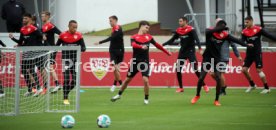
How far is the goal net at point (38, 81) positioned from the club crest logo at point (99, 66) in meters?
4.61

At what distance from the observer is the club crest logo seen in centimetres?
2708

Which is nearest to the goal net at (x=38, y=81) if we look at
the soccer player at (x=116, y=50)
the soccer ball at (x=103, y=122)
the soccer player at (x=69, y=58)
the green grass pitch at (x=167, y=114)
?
the soccer player at (x=69, y=58)

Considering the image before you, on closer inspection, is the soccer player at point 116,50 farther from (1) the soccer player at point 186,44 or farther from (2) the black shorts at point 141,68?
(2) the black shorts at point 141,68

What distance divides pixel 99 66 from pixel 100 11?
11.3 m

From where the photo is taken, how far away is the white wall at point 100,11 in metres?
37.5

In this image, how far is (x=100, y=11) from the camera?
38125 mm

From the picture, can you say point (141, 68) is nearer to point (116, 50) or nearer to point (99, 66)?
point (116, 50)

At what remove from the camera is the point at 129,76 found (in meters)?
20.1

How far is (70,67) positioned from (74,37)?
98 centimetres

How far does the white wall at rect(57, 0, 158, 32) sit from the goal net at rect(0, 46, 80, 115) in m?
15.2

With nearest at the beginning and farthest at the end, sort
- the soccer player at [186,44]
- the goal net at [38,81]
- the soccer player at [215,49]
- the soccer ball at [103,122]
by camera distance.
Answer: the soccer ball at [103,122], the goal net at [38,81], the soccer player at [215,49], the soccer player at [186,44]

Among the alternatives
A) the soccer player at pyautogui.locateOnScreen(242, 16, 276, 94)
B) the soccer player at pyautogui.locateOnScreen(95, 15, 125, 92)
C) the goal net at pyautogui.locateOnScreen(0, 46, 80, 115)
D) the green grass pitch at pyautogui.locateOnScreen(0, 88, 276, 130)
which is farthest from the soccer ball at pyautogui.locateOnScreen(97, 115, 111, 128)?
the soccer player at pyautogui.locateOnScreen(95, 15, 125, 92)

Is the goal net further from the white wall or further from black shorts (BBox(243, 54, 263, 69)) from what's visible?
the white wall

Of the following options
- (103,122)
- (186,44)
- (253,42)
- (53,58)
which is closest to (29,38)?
(53,58)
